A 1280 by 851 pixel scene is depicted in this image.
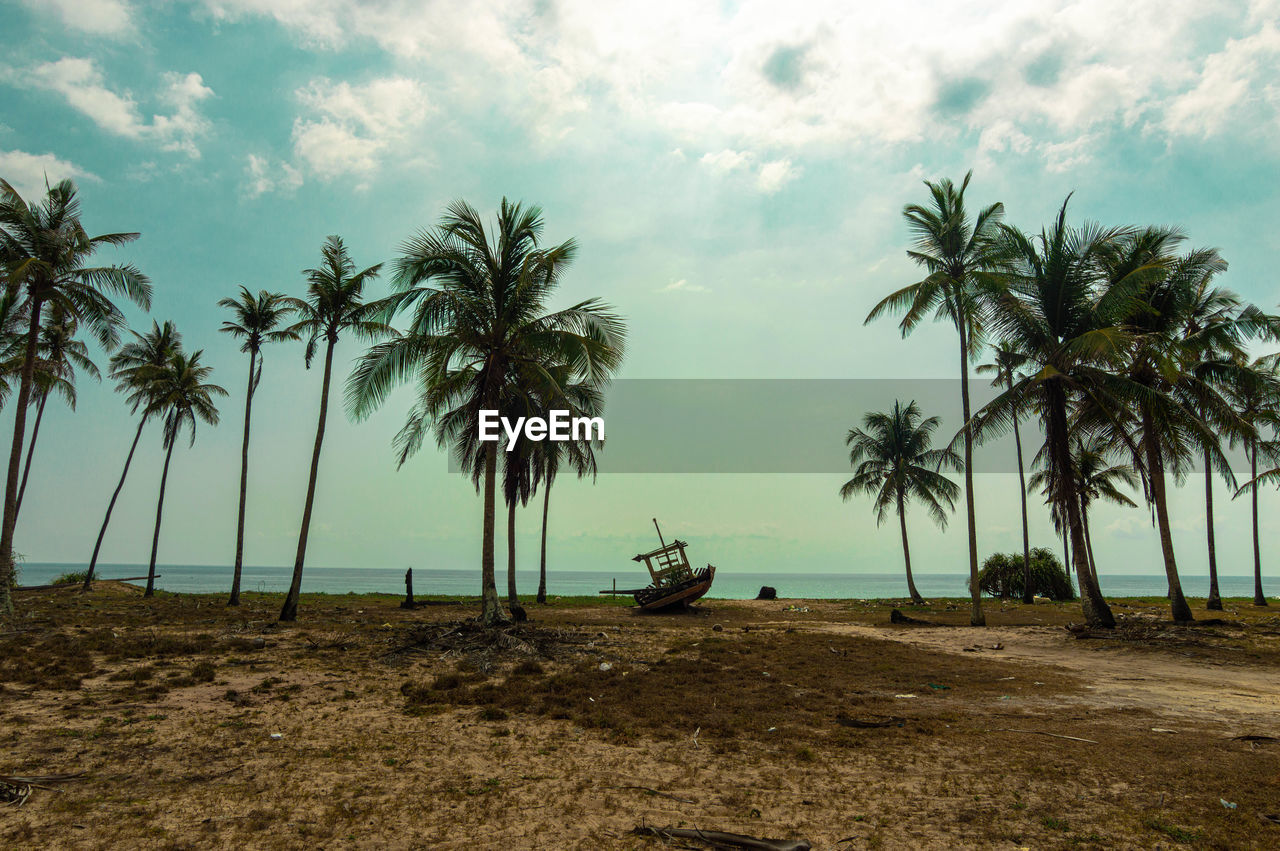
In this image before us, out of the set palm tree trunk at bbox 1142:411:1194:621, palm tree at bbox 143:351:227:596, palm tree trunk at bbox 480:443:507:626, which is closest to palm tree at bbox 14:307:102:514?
palm tree at bbox 143:351:227:596

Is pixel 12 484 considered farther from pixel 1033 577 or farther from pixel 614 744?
pixel 1033 577

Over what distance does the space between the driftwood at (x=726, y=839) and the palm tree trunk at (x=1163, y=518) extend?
17.8 metres

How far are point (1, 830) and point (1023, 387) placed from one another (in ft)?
67.3

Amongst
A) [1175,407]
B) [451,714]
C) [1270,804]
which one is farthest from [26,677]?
[1175,407]

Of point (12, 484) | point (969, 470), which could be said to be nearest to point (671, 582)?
point (969, 470)

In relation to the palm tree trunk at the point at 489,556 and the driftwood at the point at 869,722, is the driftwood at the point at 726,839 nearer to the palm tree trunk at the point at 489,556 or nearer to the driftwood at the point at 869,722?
the driftwood at the point at 869,722

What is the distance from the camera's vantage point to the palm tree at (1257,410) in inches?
780

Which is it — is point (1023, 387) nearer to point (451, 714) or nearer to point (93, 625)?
point (451, 714)

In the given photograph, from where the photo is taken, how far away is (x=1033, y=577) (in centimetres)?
3541

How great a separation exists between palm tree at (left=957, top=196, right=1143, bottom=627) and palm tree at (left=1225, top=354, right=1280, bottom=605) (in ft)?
12.6

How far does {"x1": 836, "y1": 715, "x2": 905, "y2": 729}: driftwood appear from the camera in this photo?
25.1 ft

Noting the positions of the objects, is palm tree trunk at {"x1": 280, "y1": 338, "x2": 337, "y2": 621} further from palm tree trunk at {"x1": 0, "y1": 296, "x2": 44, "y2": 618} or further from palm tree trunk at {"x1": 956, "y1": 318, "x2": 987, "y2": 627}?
palm tree trunk at {"x1": 956, "y1": 318, "x2": 987, "y2": 627}

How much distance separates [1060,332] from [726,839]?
1863 centimetres

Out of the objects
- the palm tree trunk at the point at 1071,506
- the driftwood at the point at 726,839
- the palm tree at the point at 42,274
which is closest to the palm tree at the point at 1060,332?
the palm tree trunk at the point at 1071,506
